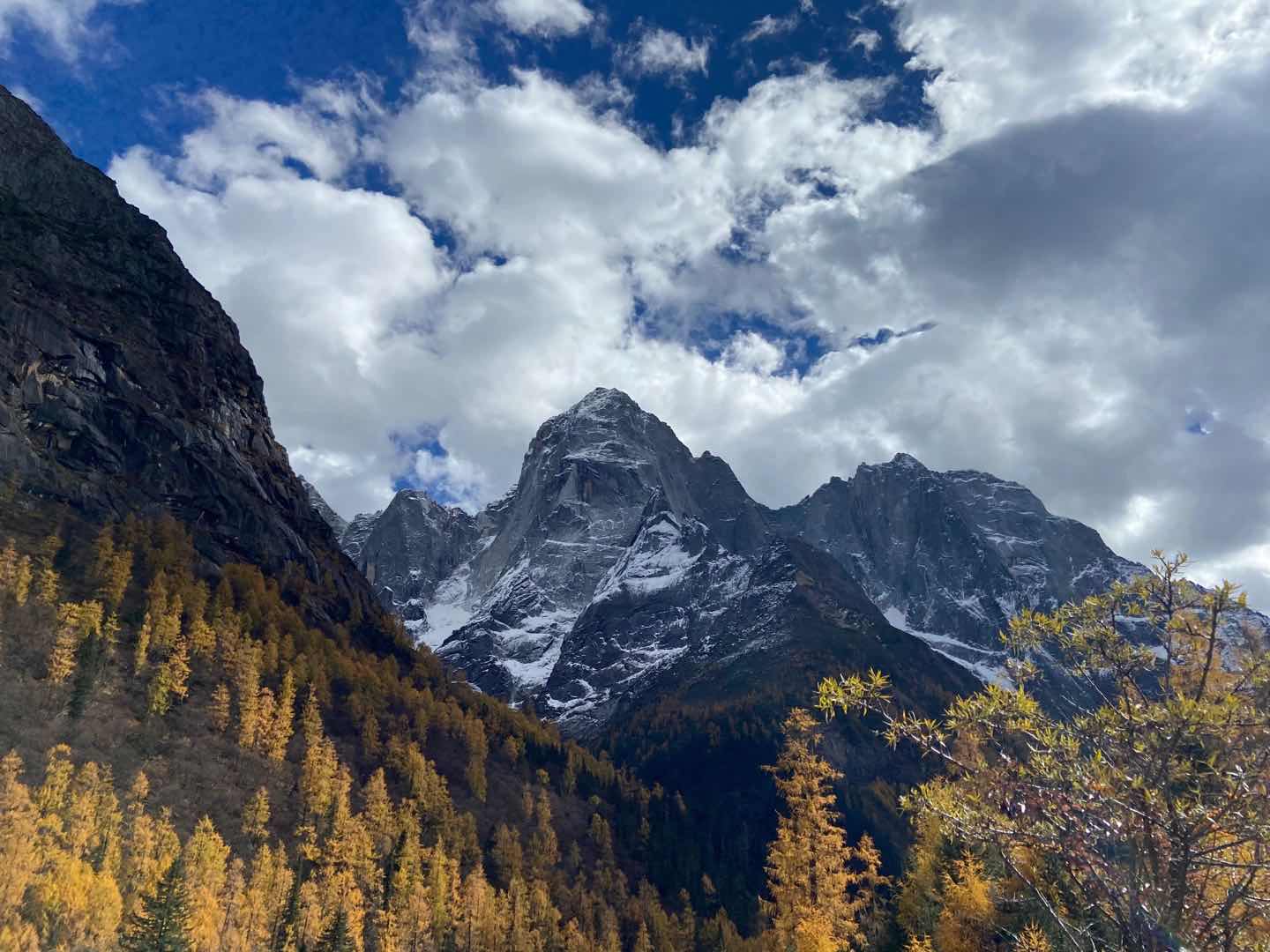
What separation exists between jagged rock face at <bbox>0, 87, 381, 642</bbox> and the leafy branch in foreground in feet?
A: 446

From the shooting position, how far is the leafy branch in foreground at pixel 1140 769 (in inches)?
340

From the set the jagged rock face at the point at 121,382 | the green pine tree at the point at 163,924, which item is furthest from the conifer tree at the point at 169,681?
the jagged rock face at the point at 121,382

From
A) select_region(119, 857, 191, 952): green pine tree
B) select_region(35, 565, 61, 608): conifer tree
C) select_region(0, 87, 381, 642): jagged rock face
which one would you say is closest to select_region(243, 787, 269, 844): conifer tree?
select_region(119, 857, 191, 952): green pine tree

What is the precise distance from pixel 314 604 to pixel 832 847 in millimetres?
151977

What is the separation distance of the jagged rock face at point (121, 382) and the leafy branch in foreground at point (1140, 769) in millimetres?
135978

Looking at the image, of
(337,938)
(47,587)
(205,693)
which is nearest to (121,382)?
(47,587)

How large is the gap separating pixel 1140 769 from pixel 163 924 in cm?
5808

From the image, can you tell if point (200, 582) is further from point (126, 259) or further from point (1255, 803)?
point (1255, 803)

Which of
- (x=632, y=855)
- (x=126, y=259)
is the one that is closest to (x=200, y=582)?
(x=632, y=855)

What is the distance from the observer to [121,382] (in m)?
145

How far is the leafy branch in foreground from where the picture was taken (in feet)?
28.4

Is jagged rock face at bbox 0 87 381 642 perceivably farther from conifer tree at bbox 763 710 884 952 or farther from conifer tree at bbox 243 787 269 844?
conifer tree at bbox 763 710 884 952

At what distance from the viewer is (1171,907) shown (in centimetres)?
901

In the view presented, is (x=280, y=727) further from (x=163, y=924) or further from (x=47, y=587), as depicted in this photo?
(x=163, y=924)
